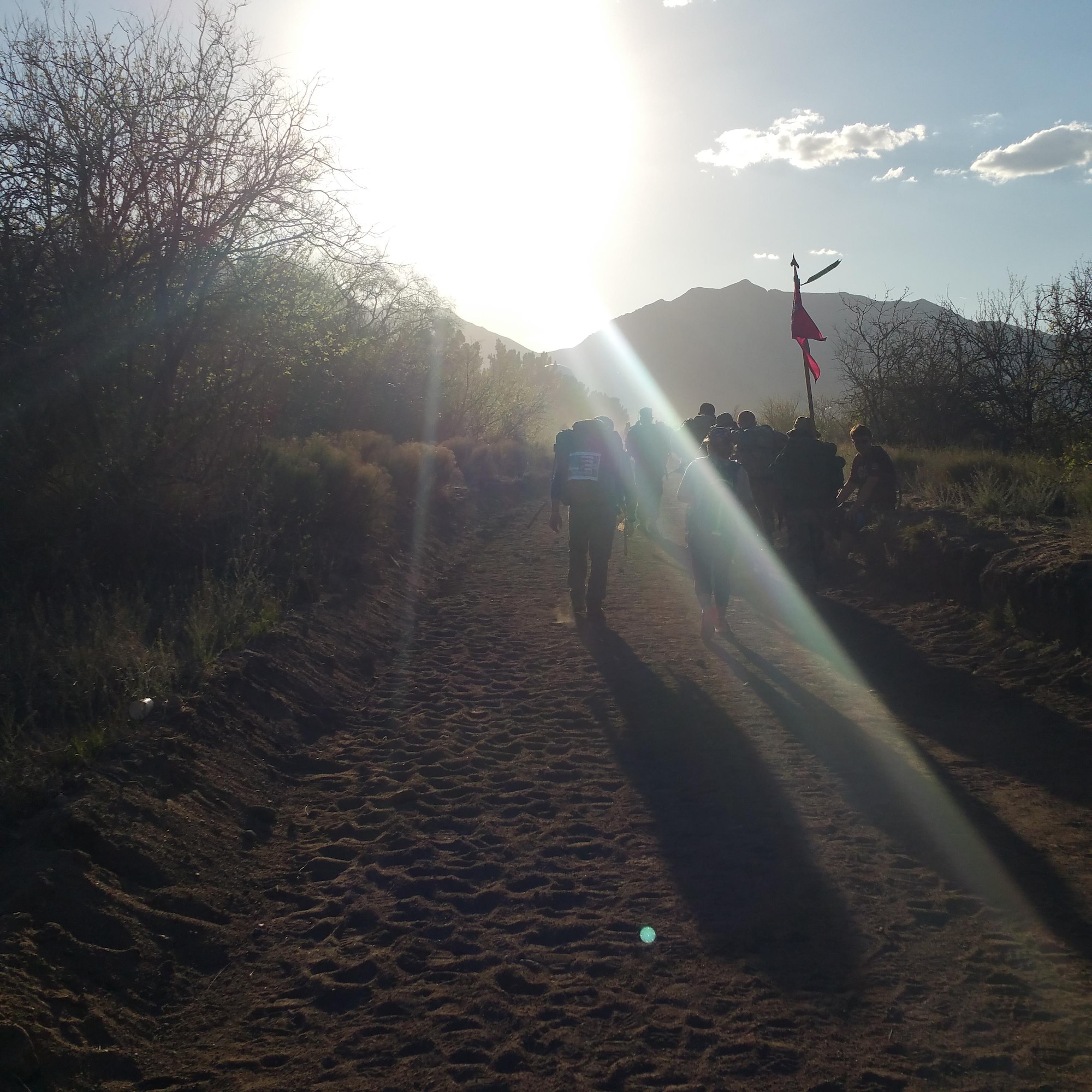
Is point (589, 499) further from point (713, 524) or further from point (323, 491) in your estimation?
point (323, 491)

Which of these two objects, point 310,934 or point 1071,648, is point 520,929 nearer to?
point 310,934

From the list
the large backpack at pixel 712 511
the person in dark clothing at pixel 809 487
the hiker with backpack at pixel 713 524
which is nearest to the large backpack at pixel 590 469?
the hiker with backpack at pixel 713 524

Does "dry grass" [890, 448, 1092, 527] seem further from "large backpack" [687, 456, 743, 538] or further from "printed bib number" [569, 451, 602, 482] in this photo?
"printed bib number" [569, 451, 602, 482]

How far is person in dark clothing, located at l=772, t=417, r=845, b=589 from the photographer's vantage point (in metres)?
11.5

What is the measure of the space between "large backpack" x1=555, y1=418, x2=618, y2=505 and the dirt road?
2968 millimetres

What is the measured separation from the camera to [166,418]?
10.2m

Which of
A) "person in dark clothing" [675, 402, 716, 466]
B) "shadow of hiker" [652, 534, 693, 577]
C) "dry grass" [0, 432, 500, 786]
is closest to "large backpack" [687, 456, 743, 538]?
"shadow of hiker" [652, 534, 693, 577]

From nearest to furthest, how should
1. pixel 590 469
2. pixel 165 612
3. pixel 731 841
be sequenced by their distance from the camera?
pixel 731 841 < pixel 165 612 < pixel 590 469

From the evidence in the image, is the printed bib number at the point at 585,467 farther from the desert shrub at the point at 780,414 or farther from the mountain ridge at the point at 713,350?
the mountain ridge at the point at 713,350

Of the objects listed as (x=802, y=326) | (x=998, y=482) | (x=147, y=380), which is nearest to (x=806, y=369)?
(x=802, y=326)

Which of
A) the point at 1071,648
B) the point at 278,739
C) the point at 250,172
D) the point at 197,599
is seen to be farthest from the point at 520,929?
the point at 250,172

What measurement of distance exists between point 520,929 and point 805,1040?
134 centimetres

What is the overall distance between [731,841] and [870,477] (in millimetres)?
6720

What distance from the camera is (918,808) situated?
17.9ft
